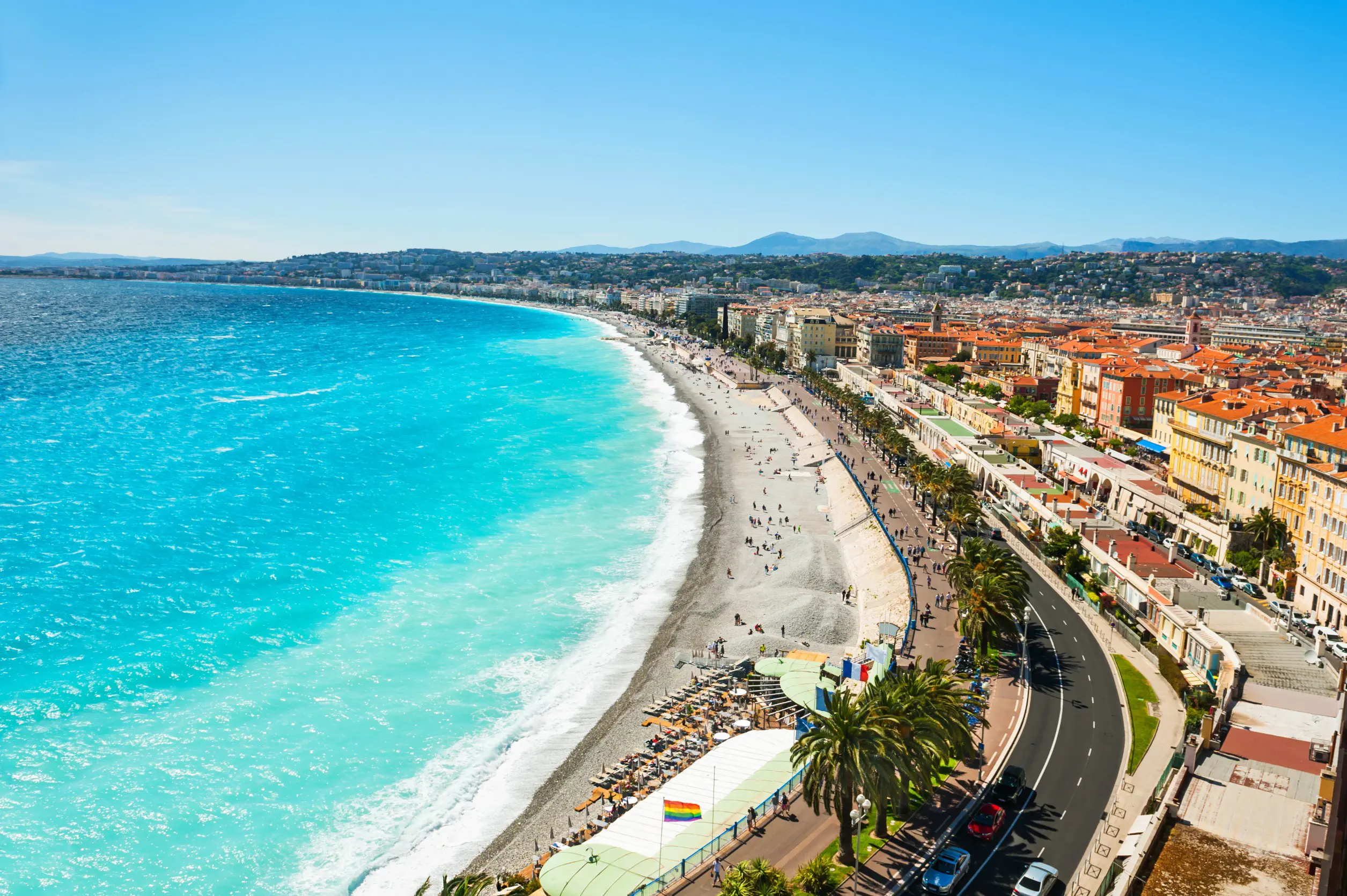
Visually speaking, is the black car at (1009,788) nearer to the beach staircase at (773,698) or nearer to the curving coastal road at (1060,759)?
the curving coastal road at (1060,759)

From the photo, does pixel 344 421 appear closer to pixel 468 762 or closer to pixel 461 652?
pixel 461 652

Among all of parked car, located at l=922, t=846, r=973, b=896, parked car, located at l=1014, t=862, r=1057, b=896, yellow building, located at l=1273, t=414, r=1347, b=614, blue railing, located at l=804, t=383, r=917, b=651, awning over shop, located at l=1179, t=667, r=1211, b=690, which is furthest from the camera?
blue railing, located at l=804, t=383, r=917, b=651

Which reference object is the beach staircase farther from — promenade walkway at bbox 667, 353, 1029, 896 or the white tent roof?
promenade walkway at bbox 667, 353, 1029, 896

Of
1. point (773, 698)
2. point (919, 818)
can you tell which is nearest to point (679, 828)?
point (919, 818)

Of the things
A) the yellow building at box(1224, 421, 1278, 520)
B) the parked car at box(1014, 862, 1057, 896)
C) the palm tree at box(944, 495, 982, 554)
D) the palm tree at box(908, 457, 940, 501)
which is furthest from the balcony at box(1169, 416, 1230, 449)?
the parked car at box(1014, 862, 1057, 896)

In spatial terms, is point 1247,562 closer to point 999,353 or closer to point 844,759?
point 844,759

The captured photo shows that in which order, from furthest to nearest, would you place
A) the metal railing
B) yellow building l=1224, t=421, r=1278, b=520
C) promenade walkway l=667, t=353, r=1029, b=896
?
yellow building l=1224, t=421, r=1278, b=520 → the metal railing → promenade walkway l=667, t=353, r=1029, b=896
